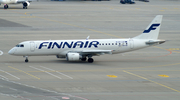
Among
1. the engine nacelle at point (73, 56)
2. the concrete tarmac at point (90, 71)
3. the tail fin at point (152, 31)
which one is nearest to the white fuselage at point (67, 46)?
the tail fin at point (152, 31)

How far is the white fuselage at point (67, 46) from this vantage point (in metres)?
48.3

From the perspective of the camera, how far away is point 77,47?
49188 millimetres

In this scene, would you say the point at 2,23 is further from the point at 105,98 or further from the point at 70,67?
the point at 105,98

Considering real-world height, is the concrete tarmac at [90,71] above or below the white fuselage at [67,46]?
below

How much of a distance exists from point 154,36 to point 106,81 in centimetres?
1692

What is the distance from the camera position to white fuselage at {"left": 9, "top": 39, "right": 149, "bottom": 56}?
48.3m

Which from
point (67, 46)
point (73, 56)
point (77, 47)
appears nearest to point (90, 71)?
point (73, 56)

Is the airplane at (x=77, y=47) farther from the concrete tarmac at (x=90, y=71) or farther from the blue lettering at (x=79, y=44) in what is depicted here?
the concrete tarmac at (x=90, y=71)

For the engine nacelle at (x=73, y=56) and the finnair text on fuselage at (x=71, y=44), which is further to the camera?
the finnair text on fuselage at (x=71, y=44)

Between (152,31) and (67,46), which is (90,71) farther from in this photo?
(152,31)

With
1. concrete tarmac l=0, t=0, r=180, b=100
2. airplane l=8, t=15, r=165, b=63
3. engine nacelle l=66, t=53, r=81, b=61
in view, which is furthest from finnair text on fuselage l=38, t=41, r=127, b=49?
concrete tarmac l=0, t=0, r=180, b=100

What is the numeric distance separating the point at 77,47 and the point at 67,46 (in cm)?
153

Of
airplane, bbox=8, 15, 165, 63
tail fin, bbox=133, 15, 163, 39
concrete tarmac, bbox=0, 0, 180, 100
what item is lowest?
concrete tarmac, bbox=0, 0, 180, 100

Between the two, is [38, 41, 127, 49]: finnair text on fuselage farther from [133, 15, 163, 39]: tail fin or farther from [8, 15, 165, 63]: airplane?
[133, 15, 163, 39]: tail fin
